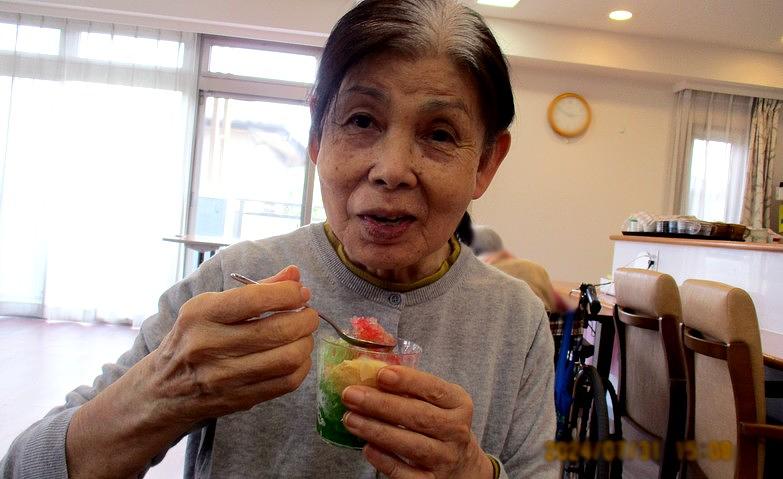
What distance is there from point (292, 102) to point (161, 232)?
74.1 inches

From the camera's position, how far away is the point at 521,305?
3.08 feet

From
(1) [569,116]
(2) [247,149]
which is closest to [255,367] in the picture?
(1) [569,116]

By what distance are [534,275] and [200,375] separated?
48cm

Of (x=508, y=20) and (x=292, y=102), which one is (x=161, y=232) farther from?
(x=508, y=20)

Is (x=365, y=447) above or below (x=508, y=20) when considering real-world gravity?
below

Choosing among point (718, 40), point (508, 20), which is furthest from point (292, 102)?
point (718, 40)

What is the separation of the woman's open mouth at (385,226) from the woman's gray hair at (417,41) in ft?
0.58

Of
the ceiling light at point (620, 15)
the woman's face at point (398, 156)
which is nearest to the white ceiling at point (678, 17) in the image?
the ceiling light at point (620, 15)

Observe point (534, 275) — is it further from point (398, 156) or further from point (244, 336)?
point (244, 336)

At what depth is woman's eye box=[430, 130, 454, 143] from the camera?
0.73m

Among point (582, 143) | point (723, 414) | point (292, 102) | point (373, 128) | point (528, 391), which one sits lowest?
point (528, 391)

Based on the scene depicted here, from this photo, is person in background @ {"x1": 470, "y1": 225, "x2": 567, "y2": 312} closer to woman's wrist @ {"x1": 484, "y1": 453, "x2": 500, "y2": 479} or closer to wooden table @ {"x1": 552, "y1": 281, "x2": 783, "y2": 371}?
wooden table @ {"x1": 552, "y1": 281, "x2": 783, "y2": 371}

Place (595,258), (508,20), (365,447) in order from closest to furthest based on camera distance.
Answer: (365,447), (508,20), (595,258)

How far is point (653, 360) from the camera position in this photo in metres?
0.87
